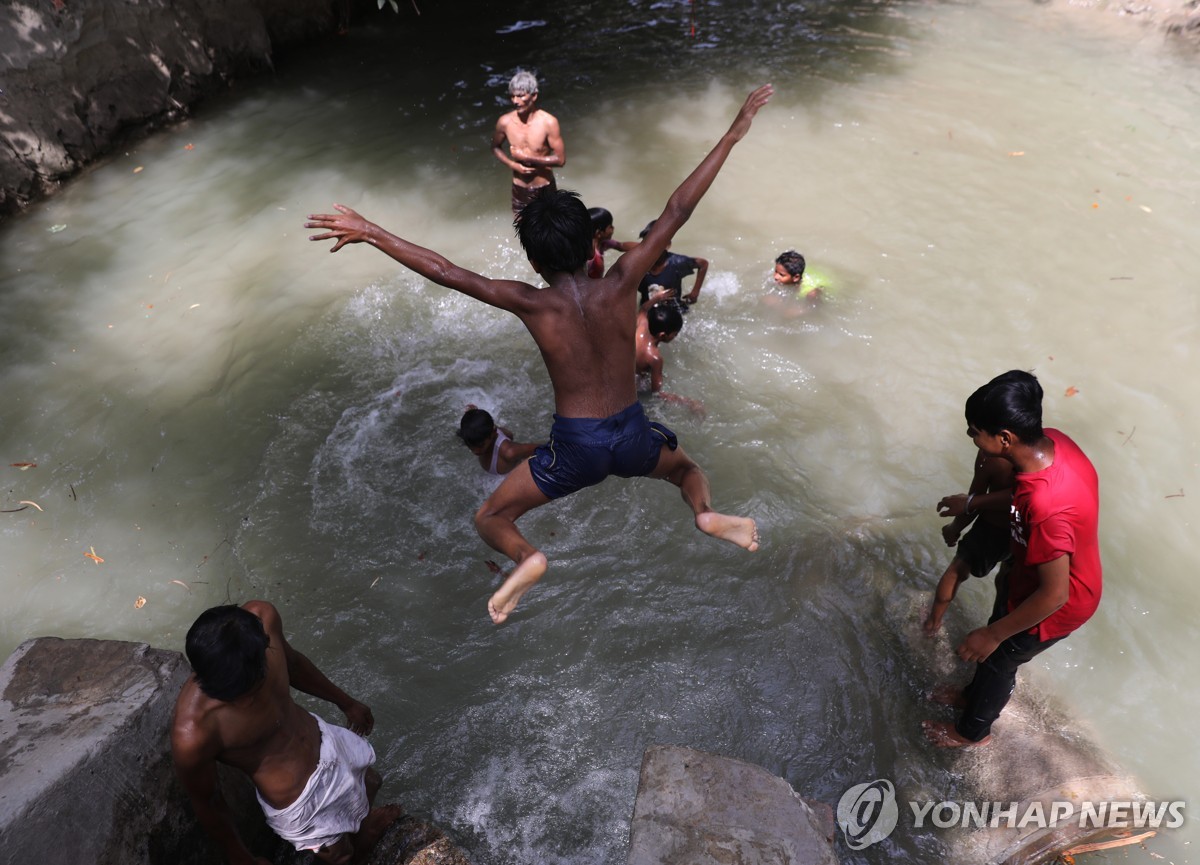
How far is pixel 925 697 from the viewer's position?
12.4ft

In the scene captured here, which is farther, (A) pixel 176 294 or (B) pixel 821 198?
(B) pixel 821 198

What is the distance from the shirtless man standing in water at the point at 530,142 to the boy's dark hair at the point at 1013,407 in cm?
433

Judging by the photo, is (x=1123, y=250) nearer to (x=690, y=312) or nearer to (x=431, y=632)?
(x=690, y=312)

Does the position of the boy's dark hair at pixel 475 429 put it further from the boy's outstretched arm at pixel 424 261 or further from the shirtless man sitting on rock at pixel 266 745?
the shirtless man sitting on rock at pixel 266 745

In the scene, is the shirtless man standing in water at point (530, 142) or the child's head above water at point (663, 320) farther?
the shirtless man standing in water at point (530, 142)

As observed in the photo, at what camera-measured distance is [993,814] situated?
3.36 m

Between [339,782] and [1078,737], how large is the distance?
343 centimetres

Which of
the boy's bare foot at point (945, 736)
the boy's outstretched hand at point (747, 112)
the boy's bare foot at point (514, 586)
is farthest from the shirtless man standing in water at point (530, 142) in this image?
the boy's bare foot at point (945, 736)

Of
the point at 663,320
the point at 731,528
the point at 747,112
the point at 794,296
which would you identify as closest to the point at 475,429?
the point at 663,320

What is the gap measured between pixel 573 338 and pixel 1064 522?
1.92 meters

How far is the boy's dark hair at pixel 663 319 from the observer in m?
4.70

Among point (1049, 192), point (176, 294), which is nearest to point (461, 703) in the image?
point (176, 294)

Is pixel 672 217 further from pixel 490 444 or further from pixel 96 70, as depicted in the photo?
pixel 96 70

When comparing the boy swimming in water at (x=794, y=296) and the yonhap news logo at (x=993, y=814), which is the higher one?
the boy swimming in water at (x=794, y=296)
